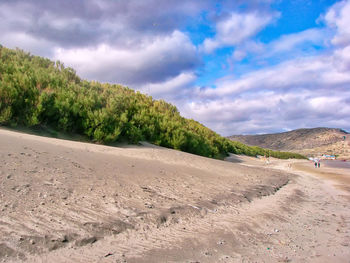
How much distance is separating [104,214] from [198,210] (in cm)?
180

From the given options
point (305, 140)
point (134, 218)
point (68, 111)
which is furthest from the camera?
point (305, 140)

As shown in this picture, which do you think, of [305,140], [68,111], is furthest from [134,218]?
[305,140]

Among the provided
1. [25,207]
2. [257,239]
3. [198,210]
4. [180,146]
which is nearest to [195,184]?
[198,210]

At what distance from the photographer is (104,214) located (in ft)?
11.9

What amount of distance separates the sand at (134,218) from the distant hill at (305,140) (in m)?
87.7

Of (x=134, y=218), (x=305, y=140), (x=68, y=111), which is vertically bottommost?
(x=134, y=218)

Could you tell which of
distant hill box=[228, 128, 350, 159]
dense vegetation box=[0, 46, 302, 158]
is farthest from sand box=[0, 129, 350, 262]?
distant hill box=[228, 128, 350, 159]

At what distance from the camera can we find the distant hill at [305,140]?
91.4 meters

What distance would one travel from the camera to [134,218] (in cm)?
377

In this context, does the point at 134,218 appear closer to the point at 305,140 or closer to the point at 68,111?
the point at 68,111

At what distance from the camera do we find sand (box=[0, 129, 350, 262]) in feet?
9.57

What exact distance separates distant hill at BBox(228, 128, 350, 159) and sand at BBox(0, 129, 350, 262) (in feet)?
288

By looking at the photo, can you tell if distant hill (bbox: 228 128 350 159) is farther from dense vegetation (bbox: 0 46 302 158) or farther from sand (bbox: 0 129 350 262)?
sand (bbox: 0 129 350 262)

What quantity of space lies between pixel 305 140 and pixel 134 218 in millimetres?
121175
